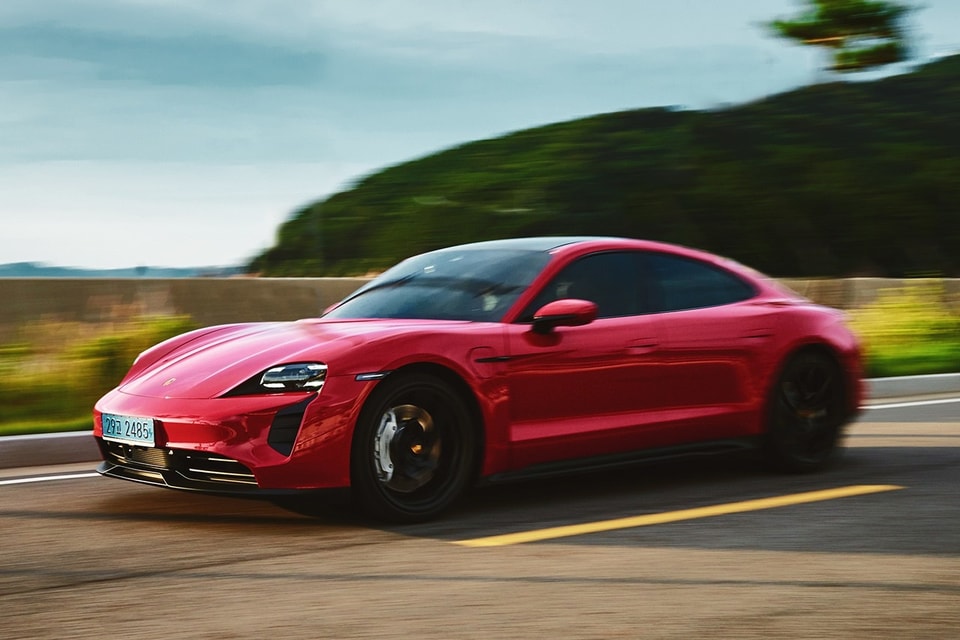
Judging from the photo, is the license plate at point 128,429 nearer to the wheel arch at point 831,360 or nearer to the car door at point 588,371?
the car door at point 588,371

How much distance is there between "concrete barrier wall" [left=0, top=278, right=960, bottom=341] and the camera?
39.7 feet

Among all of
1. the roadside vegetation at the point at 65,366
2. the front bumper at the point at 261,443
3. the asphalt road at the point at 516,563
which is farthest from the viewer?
the roadside vegetation at the point at 65,366

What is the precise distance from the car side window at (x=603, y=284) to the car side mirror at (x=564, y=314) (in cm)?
18

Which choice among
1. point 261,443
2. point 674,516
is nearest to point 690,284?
point 674,516

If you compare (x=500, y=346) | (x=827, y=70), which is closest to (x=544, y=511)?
(x=500, y=346)

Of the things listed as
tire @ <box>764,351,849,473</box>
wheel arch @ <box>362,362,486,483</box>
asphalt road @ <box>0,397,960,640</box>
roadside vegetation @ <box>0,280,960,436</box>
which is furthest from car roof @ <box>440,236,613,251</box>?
roadside vegetation @ <box>0,280,960,436</box>

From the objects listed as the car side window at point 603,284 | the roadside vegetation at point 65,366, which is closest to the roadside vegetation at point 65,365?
the roadside vegetation at point 65,366

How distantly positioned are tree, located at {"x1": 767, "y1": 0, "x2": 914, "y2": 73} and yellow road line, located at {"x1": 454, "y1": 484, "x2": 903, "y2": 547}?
27.5m

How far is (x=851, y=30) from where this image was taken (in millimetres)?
32656

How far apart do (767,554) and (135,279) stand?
9.33 meters

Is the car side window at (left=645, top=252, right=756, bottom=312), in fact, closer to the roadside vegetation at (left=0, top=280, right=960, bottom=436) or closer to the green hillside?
the roadside vegetation at (left=0, top=280, right=960, bottom=436)

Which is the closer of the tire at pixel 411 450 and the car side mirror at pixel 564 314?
the tire at pixel 411 450

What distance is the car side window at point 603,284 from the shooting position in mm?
6562

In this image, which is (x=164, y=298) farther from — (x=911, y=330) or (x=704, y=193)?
(x=704, y=193)
